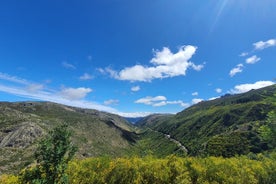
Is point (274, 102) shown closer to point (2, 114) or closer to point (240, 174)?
point (240, 174)

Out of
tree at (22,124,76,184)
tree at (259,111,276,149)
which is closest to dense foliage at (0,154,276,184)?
tree at (22,124,76,184)

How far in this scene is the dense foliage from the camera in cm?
1524

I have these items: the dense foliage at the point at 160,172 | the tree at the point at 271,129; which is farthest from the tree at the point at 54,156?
the tree at the point at 271,129

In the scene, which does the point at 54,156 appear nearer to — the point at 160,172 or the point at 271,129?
the point at 160,172

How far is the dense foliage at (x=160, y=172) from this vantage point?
15236 mm

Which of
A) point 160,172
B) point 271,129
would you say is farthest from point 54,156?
point 271,129

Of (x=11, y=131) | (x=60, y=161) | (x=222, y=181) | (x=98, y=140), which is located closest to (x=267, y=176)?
(x=222, y=181)

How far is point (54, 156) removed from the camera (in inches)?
531

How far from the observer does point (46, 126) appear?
154625 mm

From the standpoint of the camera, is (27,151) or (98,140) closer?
(27,151)

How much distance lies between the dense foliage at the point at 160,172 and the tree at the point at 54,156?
1.50 metres

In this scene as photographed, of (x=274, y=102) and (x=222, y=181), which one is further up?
(x=274, y=102)

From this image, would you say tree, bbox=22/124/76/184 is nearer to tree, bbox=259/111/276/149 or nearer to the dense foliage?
the dense foliage

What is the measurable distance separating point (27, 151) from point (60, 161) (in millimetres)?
114656
